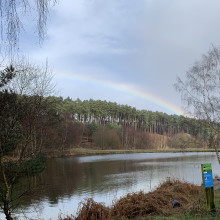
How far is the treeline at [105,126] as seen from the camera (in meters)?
49.6

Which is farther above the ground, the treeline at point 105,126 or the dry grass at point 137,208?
the treeline at point 105,126

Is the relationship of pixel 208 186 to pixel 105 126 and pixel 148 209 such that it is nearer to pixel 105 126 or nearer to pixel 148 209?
pixel 148 209

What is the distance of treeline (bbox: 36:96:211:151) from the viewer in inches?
1951

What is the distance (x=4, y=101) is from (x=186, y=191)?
757 cm

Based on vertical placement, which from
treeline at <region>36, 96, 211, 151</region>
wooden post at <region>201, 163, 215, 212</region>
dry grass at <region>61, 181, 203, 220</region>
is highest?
treeline at <region>36, 96, 211, 151</region>

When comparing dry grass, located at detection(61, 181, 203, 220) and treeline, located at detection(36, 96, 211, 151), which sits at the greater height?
treeline, located at detection(36, 96, 211, 151)

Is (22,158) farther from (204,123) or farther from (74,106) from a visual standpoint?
(74,106)

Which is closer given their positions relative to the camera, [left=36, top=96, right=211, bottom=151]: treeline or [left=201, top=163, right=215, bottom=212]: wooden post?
[left=201, top=163, right=215, bottom=212]: wooden post

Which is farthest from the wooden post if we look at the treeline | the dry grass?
the treeline

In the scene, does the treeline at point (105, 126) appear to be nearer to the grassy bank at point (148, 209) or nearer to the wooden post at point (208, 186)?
the grassy bank at point (148, 209)

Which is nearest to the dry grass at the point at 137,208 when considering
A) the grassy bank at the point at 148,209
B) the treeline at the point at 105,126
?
the grassy bank at the point at 148,209

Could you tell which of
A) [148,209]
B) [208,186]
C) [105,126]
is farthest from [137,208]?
[105,126]

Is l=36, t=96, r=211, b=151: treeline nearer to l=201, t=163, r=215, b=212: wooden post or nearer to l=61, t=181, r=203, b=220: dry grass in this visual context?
l=61, t=181, r=203, b=220: dry grass

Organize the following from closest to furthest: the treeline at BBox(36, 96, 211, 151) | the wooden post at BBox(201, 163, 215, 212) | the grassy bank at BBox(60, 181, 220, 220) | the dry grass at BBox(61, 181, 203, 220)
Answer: the wooden post at BBox(201, 163, 215, 212) → the grassy bank at BBox(60, 181, 220, 220) → the dry grass at BBox(61, 181, 203, 220) → the treeline at BBox(36, 96, 211, 151)
